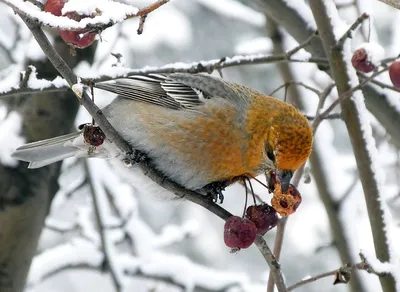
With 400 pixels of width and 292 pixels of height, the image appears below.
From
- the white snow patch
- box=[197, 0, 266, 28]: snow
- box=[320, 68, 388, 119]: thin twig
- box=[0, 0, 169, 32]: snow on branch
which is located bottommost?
box=[0, 0, 169, 32]: snow on branch

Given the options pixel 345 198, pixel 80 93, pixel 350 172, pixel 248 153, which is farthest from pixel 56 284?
pixel 80 93

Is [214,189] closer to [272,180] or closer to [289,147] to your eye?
[272,180]

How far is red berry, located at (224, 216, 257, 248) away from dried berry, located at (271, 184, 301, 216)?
137 millimetres

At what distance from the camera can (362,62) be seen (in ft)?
9.55

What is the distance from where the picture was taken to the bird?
8.92 ft

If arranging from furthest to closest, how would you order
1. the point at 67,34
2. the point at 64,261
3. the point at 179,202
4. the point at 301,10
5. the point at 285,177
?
the point at 64,261, the point at 301,10, the point at 179,202, the point at 285,177, the point at 67,34

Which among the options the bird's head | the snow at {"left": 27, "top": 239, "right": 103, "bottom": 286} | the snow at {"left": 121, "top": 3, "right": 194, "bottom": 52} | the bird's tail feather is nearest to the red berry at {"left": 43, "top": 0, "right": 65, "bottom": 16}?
the bird's head

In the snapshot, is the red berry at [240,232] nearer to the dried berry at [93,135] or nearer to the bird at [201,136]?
the bird at [201,136]

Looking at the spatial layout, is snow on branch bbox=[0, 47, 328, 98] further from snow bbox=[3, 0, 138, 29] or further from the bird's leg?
snow bbox=[3, 0, 138, 29]

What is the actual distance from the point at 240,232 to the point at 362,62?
115cm

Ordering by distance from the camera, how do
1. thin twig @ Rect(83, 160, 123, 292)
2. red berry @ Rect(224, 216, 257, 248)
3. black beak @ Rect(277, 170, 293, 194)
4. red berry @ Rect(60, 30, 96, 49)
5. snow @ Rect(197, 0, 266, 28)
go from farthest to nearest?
snow @ Rect(197, 0, 266, 28) < thin twig @ Rect(83, 160, 123, 292) < black beak @ Rect(277, 170, 293, 194) < red berry @ Rect(224, 216, 257, 248) < red berry @ Rect(60, 30, 96, 49)

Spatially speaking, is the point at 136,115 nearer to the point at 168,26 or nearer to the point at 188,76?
the point at 188,76

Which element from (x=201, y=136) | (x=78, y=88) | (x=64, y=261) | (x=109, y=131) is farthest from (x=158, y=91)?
(x=64, y=261)

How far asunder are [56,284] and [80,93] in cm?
754
